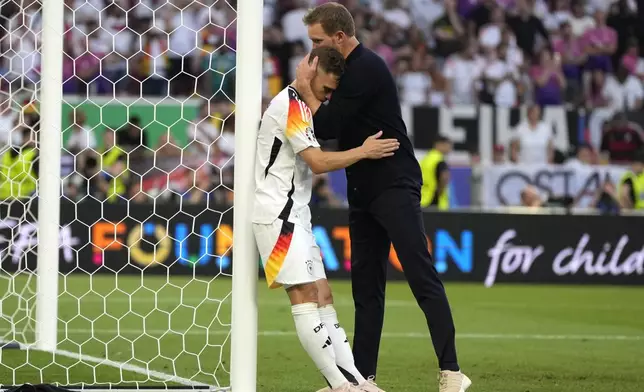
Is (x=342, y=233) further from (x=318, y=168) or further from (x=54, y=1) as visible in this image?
A: (x=318, y=168)

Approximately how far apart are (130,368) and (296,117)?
222 cm

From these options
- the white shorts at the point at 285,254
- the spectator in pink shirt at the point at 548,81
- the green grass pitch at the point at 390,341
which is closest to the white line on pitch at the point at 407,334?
the green grass pitch at the point at 390,341

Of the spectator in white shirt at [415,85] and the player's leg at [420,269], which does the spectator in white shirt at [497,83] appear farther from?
the player's leg at [420,269]

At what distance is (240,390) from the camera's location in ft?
18.9

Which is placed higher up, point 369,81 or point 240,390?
point 369,81

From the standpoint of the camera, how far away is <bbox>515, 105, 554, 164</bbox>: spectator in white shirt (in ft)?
56.9

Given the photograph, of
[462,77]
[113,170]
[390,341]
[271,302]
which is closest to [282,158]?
[390,341]

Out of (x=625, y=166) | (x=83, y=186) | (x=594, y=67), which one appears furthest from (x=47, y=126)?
(x=594, y=67)

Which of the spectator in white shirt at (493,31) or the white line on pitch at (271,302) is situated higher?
the spectator in white shirt at (493,31)

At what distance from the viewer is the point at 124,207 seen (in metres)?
→ 14.0

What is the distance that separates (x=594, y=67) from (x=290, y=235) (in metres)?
16.1

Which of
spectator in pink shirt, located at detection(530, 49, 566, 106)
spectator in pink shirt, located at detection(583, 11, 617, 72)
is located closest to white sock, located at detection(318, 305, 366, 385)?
spectator in pink shirt, located at detection(530, 49, 566, 106)

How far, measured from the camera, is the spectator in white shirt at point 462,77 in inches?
755

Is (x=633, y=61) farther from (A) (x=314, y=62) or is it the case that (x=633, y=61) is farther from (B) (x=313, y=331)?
(B) (x=313, y=331)
